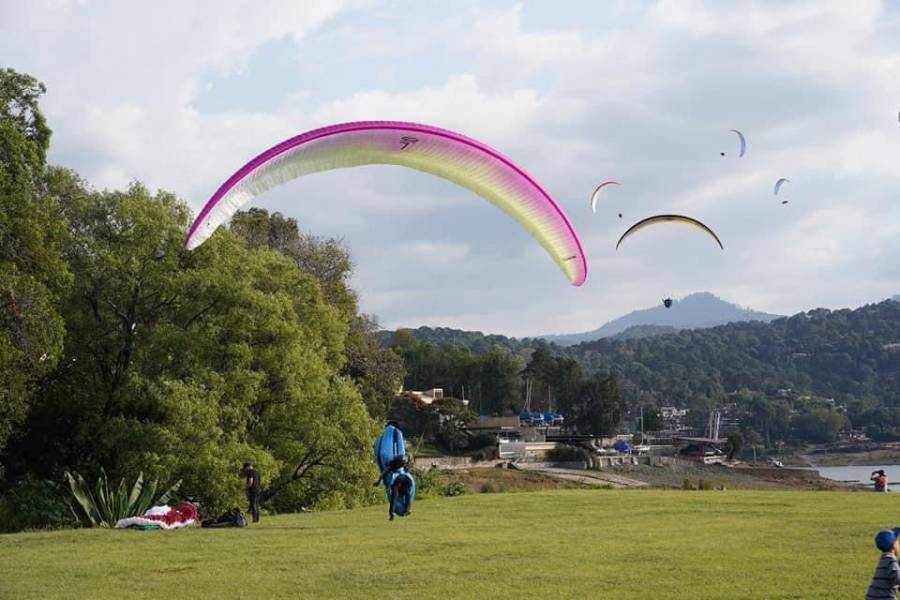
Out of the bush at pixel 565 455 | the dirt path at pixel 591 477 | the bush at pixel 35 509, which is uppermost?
the bush at pixel 35 509

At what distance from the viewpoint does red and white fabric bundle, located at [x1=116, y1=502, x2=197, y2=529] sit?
19.8 m

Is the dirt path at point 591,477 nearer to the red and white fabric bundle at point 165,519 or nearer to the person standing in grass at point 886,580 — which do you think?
the red and white fabric bundle at point 165,519

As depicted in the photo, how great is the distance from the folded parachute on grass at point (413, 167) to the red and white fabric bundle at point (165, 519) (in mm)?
9816

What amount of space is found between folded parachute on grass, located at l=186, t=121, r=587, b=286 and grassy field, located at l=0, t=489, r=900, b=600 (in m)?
4.19

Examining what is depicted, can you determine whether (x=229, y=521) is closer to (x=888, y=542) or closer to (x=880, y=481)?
(x=888, y=542)

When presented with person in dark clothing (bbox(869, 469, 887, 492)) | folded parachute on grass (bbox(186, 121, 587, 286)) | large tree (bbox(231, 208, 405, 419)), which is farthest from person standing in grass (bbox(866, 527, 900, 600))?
large tree (bbox(231, 208, 405, 419))

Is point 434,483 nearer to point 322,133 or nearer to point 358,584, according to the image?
point 358,584

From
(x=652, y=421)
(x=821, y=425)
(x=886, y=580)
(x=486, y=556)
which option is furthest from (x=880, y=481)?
(x=821, y=425)

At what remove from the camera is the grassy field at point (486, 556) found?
1251 centimetres

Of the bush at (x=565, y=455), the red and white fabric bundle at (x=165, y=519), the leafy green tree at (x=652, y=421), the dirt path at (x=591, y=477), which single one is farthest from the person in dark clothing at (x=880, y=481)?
the leafy green tree at (x=652, y=421)

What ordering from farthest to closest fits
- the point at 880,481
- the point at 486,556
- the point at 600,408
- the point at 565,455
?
the point at 600,408 → the point at 565,455 → the point at 880,481 → the point at 486,556

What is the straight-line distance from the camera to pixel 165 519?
784 inches

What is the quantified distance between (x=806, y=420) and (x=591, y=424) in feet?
184

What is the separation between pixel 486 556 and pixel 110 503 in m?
11.0
